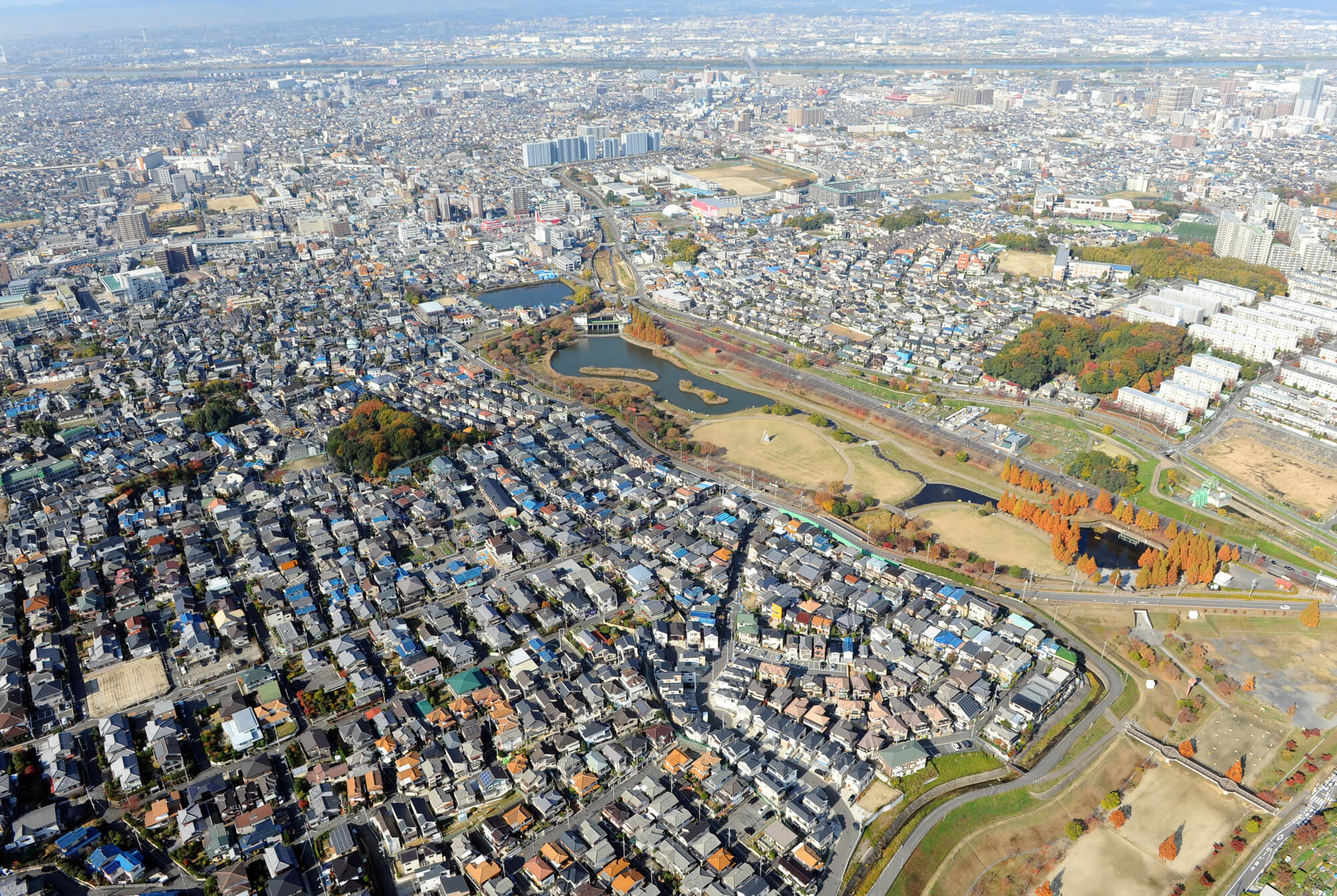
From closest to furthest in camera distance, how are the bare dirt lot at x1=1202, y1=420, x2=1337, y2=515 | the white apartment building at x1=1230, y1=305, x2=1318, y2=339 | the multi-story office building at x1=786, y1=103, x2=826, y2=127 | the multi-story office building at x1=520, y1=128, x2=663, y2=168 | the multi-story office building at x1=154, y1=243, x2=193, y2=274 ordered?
the bare dirt lot at x1=1202, y1=420, x2=1337, y2=515
the white apartment building at x1=1230, y1=305, x2=1318, y2=339
the multi-story office building at x1=154, y1=243, x2=193, y2=274
the multi-story office building at x1=520, y1=128, x2=663, y2=168
the multi-story office building at x1=786, y1=103, x2=826, y2=127

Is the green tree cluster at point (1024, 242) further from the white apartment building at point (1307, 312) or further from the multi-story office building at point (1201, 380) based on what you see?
the multi-story office building at point (1201, 380)

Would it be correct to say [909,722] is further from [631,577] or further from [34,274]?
[34,274]

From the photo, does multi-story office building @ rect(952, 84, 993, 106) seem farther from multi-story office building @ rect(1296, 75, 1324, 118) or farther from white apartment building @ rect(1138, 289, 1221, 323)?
white apartment building @ rect(1138, 289, 1221, 323)

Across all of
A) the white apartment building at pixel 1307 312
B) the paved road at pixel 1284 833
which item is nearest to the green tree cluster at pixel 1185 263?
the white apartment building at pixel 1307 312

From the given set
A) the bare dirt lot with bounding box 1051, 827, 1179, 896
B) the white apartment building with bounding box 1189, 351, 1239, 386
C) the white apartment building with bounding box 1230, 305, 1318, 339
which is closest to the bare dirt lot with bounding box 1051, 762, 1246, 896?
the bare dirt lot with bounding box 1051, 827, 1179, 896

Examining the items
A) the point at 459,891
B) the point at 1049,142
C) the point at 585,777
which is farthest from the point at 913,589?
the point at 1049,142

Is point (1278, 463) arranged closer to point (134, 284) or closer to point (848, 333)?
point (848, 333)

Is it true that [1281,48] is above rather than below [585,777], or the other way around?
above
